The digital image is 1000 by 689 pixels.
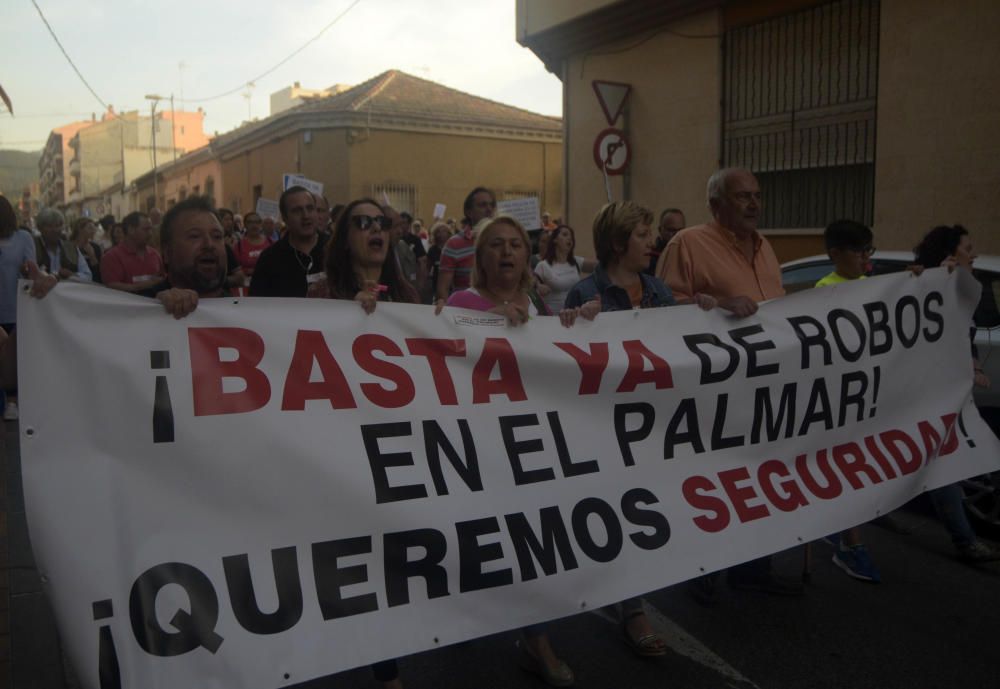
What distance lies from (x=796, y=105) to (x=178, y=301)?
9.12 meters

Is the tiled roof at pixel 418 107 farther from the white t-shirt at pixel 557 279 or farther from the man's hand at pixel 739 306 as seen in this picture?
the man's hand at pixel 739 306

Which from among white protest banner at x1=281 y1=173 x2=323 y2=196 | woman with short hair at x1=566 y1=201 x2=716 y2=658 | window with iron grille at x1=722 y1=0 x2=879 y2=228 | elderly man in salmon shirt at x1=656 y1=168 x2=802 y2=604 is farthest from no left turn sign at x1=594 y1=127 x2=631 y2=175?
woman with short hair at x1=566 y1=201 x2=716 y2=658

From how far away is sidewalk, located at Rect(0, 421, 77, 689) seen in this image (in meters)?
3.32

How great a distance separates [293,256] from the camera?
179 inches

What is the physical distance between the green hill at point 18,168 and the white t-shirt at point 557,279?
4904 inches

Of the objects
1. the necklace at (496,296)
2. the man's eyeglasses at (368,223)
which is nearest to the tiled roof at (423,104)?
the man's eyeglasses at (368,223)

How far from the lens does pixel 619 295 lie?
3762 mm

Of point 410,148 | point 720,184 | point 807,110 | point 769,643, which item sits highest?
point 410,148

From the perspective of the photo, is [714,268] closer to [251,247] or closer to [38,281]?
[38,281]

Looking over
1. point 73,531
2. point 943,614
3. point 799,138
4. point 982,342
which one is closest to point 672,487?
point 943,614

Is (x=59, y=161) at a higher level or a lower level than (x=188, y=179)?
higher

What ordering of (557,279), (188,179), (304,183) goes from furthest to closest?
(188,179) → (304,183) → (557,279)

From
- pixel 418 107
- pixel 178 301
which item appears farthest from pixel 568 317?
pixel 418 107

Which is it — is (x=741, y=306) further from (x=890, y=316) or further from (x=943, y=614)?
(x=943, y=614)
